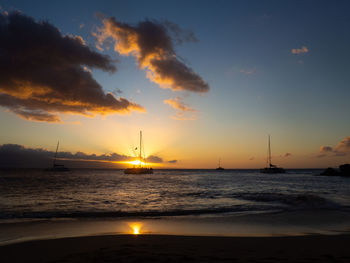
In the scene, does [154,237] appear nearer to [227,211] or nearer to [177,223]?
[177,223]

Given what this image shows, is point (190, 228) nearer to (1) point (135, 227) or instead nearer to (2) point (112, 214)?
(1) point (135, 227)

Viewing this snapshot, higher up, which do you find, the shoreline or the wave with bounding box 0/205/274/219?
the shoreline

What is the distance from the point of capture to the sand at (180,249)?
6707mm

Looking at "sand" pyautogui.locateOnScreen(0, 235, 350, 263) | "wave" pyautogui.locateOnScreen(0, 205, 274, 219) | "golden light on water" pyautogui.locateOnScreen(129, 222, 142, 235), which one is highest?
"sand" pyautogui.locateOnScreen(0, 235, 350, 263)

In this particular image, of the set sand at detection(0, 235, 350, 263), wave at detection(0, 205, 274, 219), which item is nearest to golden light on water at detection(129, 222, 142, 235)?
sand at detection(0, 235, 350, 263)

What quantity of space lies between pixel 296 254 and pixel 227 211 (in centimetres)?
997

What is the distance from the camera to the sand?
22.0ft

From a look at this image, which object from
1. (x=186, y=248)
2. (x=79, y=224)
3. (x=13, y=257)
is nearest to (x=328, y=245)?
(x=186, y=248)

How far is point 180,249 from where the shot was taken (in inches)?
295

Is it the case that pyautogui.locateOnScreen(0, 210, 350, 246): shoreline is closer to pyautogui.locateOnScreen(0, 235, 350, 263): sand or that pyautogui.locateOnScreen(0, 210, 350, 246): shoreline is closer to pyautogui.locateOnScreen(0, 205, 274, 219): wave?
pyautogui.locateOnScreen(0, 235, 350, 263): sand

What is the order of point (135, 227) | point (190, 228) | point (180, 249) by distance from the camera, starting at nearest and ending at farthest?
point (180, 249) → point (190, 228) → point (135, 227)

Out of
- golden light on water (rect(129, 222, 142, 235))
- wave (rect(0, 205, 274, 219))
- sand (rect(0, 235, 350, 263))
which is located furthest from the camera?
wave (rect(0, 205, 274, 219))

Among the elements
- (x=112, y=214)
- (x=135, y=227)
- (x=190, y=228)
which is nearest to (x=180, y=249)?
(x=190, y=228)

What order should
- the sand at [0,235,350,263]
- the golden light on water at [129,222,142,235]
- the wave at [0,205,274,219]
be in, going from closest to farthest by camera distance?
the sand at [0,235,350,263] < the golden light on water at [129,222,142,235] < the wave at [0,205,274,219]
